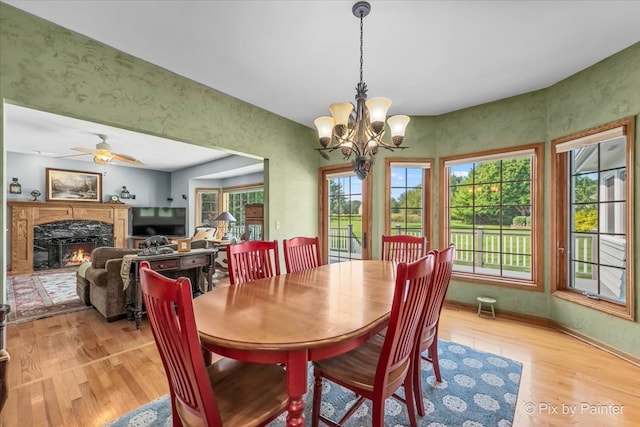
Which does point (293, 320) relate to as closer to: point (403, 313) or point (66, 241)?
point (403, 313)

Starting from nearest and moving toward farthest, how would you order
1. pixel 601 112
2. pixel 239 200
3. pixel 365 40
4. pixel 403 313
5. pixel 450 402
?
1. pixel 403 313
2. pixel 450 402
3. pixel 365 40
4. pixel 601 112
5. pixel 239 200

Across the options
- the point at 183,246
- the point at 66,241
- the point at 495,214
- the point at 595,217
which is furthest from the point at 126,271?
the point at 595,217

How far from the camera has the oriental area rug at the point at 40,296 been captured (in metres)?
3.43

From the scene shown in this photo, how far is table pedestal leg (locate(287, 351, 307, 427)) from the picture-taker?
107 centimetres

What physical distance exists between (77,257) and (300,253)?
6917 millimetres

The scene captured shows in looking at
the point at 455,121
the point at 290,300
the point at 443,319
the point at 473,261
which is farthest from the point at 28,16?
the point at 473,261

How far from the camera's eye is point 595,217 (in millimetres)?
2793

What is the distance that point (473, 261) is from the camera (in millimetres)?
3723

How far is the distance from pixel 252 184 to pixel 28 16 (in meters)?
5.36

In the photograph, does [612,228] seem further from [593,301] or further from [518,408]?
[518,408]

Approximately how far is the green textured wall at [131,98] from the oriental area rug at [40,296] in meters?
2.25

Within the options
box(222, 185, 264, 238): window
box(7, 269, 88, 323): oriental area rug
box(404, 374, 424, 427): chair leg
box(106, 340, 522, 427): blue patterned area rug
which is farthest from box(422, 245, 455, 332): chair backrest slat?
box(222, 185, 264, 238): window

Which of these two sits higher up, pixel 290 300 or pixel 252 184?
pixel 252 184

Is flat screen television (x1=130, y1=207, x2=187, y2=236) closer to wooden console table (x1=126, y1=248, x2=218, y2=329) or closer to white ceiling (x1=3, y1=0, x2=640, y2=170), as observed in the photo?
wooden console table (x1=126, y1=248, x2=218, y2=329)
